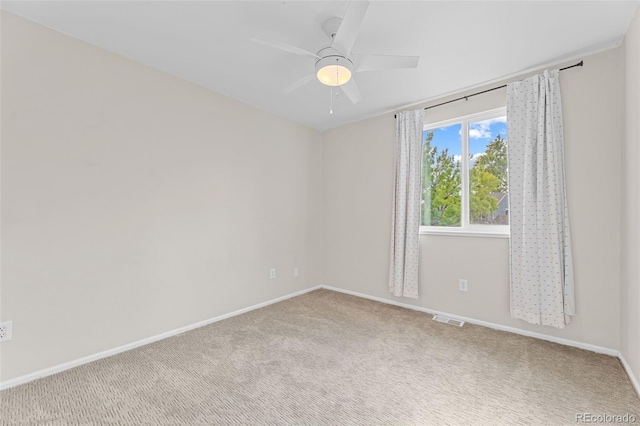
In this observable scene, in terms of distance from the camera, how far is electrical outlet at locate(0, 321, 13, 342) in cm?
180

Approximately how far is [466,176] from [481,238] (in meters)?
0.67

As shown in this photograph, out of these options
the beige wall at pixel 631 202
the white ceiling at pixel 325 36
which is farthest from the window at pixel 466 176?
the beige wall at pixel 631 202

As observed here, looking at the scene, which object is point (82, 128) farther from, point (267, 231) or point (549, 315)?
point (549, 315)

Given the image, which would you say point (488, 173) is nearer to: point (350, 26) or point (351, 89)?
point (351, 89)

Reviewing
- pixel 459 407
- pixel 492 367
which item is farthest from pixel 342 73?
pixel 492 367

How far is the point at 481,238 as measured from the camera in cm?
286

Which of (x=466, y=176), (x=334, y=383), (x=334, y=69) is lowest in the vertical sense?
(x=334, y=383)

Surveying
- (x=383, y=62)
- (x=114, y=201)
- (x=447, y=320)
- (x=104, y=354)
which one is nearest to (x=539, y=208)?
(x=447, y=320)

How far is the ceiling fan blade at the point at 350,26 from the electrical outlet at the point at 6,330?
2.72m

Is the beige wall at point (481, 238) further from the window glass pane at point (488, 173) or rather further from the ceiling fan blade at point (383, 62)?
the ceiling fan blade at point (383, 62)

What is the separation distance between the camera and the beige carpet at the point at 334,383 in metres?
1.57

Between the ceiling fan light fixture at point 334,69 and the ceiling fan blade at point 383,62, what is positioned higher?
the ceiling fan blade at point 383,62

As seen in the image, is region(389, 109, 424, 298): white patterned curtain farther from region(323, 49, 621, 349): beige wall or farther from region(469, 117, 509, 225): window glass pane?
region(469, 117, 509, 225): window glass pane

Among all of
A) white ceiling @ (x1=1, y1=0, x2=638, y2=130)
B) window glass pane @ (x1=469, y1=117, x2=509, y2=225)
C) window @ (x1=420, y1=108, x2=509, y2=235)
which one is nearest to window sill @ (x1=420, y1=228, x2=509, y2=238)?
window @ (x1=420, y1=108, x2=509, y2=235)
